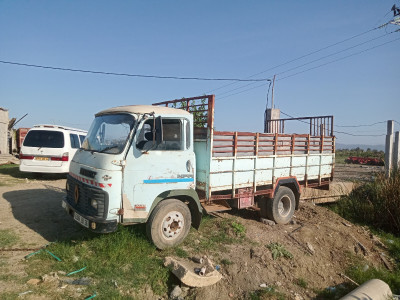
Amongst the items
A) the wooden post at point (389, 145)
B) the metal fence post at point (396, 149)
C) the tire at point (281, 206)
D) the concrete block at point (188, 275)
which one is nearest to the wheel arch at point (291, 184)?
the tire at point (281, 206)

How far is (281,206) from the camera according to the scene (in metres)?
6.50

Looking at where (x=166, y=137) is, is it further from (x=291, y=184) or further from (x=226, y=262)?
(x=291, y=184)

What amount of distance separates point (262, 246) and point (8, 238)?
4.51 m

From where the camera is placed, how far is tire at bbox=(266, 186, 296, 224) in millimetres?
6102

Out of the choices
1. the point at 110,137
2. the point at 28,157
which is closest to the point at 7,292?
the point at 110,137

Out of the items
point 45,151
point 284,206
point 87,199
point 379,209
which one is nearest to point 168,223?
point 87,199

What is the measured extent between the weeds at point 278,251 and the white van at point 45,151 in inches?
280

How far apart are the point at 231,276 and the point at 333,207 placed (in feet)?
19.6

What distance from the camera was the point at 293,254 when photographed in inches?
199

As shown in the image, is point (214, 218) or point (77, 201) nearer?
point (77, 201)

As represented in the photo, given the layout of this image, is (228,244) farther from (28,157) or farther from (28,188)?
(28,157)

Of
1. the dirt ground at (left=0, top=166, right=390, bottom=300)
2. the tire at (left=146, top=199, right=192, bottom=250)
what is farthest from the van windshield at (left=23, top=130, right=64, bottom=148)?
the tire at (left=146, top=199, right=192, bottom=250)

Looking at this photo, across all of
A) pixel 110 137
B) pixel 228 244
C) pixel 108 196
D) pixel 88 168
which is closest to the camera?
pixel 108 196

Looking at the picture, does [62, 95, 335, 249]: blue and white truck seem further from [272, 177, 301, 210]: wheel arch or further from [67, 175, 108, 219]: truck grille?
[272, 177, 301, 210]: wheel arch
